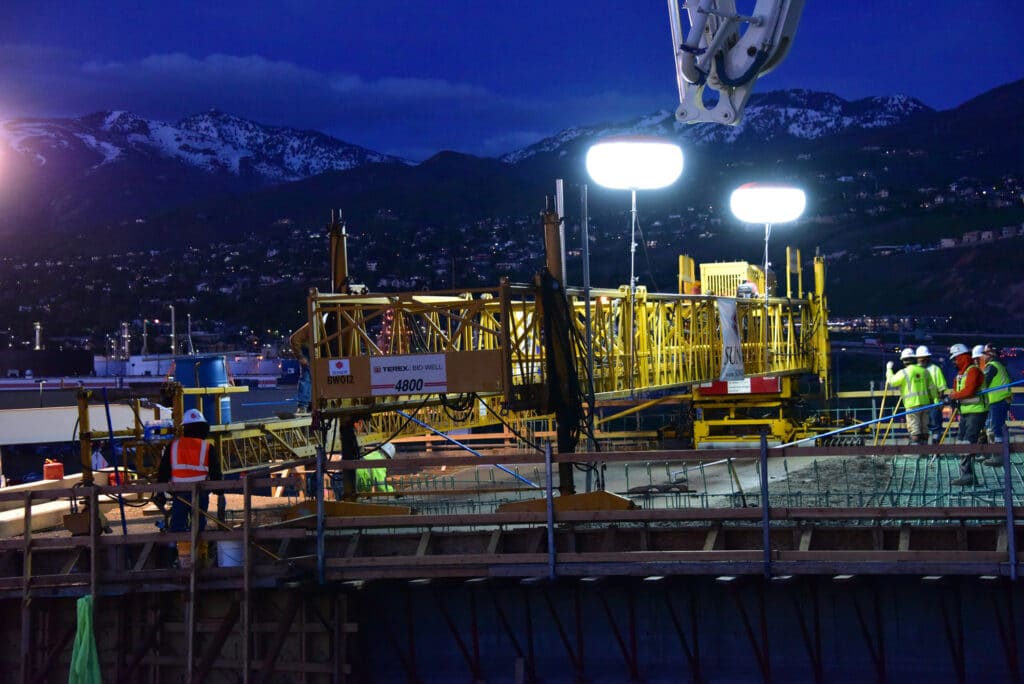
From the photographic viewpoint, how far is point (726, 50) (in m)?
16.5

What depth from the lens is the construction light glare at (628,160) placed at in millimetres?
19734

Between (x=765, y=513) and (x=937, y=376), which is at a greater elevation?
(x=937, y=376)

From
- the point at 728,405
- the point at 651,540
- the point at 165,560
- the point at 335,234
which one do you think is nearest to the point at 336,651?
the point at 165,560

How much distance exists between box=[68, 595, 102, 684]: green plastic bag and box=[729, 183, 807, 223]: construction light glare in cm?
1978

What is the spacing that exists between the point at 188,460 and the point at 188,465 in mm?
64

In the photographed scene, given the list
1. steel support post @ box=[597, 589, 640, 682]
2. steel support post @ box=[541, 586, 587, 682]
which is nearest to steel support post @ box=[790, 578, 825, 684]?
steel support post @ box=[597, 589, 640, 682]

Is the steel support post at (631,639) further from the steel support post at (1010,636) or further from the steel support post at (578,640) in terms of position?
the steel support post at (1010,636)

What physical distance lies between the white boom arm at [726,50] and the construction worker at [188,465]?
27.5 feet

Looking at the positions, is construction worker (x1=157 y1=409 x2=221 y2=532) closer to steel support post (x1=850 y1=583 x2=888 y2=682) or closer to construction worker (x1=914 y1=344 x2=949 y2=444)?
steel support post (x1=850 y1=583 x2=888 y2=682)

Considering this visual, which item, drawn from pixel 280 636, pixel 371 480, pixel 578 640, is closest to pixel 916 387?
pixel 578 640

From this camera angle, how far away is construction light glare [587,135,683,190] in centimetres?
1973

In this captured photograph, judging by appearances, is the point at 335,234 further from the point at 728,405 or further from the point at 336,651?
the point at 728,405

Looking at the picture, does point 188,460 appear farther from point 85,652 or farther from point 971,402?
point 971,402

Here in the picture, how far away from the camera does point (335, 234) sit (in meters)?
18.6
